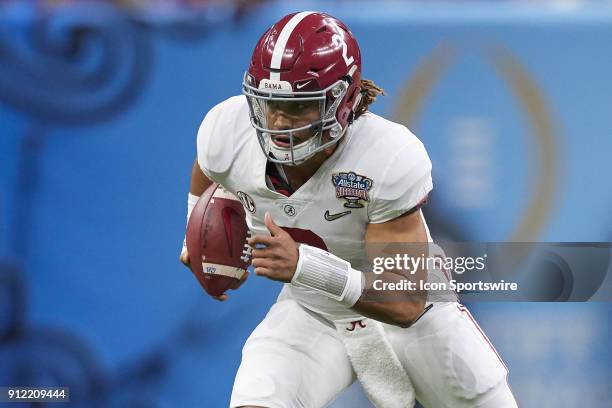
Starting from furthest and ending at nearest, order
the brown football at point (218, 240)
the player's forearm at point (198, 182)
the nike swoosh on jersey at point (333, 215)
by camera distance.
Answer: the player's forearm at point (198, 182)
the brown football at point (218, 240)
the nike swoosh on jersey at point (333, 215)

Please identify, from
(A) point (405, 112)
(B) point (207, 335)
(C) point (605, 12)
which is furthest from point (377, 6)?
(B) point (207, 335)

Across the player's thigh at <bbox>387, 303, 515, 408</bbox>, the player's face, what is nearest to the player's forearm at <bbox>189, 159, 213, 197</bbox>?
the player's face

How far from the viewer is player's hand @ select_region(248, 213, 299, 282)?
212cm

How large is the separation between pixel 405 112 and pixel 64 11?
3.30 ft

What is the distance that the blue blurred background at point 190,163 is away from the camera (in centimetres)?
326

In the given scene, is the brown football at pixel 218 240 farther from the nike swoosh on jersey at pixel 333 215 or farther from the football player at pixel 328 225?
the nike swoosh on jersey at pixel 333 215

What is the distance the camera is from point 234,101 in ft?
8.21

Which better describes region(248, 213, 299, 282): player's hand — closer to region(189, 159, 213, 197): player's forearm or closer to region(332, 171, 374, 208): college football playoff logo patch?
region(332, 171, 374, 208): college football playoff logo patch

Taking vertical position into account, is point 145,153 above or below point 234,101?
below

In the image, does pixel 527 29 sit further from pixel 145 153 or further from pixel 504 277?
pixel 145 153

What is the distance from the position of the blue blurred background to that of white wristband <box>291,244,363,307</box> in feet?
3.44

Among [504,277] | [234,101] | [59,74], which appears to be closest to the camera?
[234,101]

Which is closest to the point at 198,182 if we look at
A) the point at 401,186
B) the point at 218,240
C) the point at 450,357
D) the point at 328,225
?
the point at 218,240

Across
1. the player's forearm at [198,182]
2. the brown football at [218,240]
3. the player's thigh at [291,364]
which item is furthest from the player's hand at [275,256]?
the player's forearm at [198,182]
